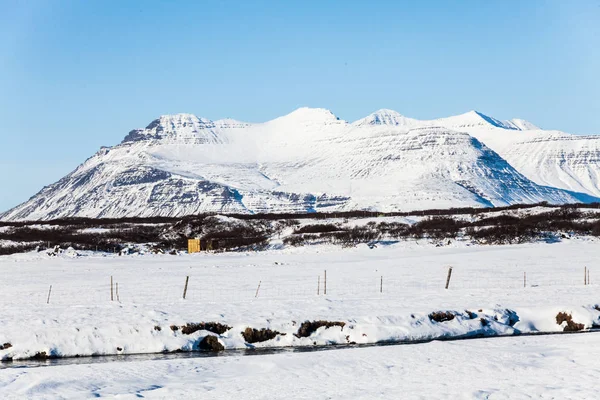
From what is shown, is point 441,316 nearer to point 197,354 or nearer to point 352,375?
point 197,354

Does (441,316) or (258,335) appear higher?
(441,316)

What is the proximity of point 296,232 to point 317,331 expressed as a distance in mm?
74010

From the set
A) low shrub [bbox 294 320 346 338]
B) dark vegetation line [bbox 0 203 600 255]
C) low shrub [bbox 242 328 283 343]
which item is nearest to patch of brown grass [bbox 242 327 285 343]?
low shrub [bbox 242 328 283 343]

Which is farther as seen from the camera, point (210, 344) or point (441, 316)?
point (441, 316)

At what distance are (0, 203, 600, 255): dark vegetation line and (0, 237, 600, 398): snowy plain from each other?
30757mm

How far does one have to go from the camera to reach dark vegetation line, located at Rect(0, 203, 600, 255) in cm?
8606

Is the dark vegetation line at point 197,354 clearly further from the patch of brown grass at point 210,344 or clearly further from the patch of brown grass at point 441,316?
the patch of brown grass at point 441,316

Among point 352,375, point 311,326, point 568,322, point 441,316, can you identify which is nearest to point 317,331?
point 311,326

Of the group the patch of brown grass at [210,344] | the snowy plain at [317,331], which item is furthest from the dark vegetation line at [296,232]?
the patch of brown grass at [210,344]

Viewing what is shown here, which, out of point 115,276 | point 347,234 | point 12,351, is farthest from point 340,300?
point 347,234

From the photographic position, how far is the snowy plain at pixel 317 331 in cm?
1970

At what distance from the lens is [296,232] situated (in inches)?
4050

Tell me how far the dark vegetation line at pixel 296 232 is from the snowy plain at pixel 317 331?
30757 millimetres

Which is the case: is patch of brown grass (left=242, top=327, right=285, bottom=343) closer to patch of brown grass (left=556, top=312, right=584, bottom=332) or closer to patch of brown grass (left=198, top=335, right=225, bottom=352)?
patch of brown grass (left=198, top=335, right=225, bottom=352)
